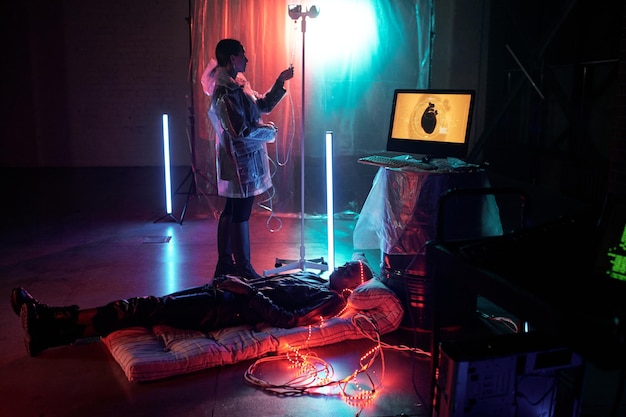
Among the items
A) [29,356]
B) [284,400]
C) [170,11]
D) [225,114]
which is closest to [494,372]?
[284,400]

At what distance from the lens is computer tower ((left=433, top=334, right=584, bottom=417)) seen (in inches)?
71.5

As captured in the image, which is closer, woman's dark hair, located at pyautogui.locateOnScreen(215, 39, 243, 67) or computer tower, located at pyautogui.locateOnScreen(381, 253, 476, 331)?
computer tower, located at pyautogui.locateOnScreen(381, 253, 476, 331)

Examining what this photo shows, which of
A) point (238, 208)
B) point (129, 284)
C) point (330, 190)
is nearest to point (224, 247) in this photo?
point (238, 208)

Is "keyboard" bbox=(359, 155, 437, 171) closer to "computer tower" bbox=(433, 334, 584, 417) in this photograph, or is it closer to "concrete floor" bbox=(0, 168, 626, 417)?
"concrete floor" bbox=(0, 168, 626, 417)

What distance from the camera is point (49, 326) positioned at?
272cm

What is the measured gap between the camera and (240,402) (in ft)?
7.89

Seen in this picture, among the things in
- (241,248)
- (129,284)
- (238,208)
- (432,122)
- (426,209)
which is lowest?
(129,284)

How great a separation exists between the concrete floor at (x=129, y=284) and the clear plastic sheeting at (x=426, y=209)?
0.54 m

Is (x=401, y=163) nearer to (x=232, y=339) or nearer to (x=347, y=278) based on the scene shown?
(x=347, y=278)

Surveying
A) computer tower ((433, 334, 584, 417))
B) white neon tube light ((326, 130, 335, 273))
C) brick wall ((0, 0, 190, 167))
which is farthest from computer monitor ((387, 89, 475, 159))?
brick wall ((0, 0, 190, 167))

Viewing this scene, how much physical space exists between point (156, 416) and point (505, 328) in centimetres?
189

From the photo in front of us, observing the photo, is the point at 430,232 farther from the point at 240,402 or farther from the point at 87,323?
the point at 87,323

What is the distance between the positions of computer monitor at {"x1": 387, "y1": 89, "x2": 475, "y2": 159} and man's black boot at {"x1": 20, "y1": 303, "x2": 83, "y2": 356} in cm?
207

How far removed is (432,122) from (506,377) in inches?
76.2
